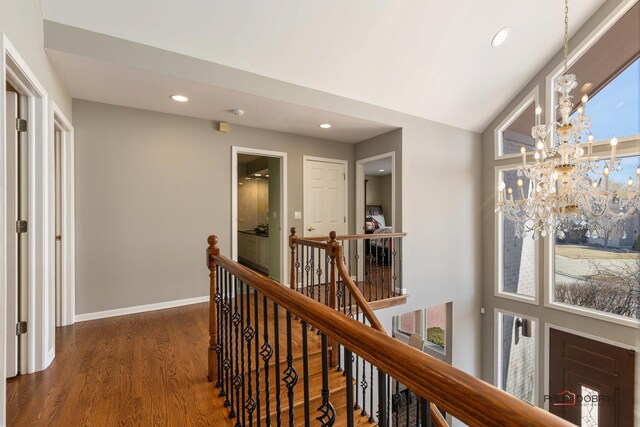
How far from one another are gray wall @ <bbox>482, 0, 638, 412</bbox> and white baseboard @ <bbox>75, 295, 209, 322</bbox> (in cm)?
460

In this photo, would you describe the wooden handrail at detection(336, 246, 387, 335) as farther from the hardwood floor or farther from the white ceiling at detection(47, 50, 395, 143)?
the white ceiling at detection(47, 50, 395, 143)

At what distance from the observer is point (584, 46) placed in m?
4.05

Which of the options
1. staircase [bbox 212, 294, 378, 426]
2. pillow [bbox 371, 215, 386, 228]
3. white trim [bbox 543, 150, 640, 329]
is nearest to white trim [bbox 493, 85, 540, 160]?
white trim [bbox 543, 150, 640, 329]

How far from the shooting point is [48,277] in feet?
7.71

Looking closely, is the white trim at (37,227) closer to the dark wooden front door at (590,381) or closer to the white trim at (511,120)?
the white trim at (511,120)

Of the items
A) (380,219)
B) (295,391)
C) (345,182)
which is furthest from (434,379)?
(380,219)

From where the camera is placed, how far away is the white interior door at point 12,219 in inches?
77.0

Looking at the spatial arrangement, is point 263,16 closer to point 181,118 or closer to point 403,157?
point 181,118

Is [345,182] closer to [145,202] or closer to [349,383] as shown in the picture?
[145,202]

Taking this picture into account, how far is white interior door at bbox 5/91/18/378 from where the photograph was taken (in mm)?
1955

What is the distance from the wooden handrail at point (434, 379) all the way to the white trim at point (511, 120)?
16.5ft

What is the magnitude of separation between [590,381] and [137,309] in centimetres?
611

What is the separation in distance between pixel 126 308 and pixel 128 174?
1549 mm

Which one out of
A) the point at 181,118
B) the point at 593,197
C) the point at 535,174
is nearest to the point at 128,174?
the point at 181,118
